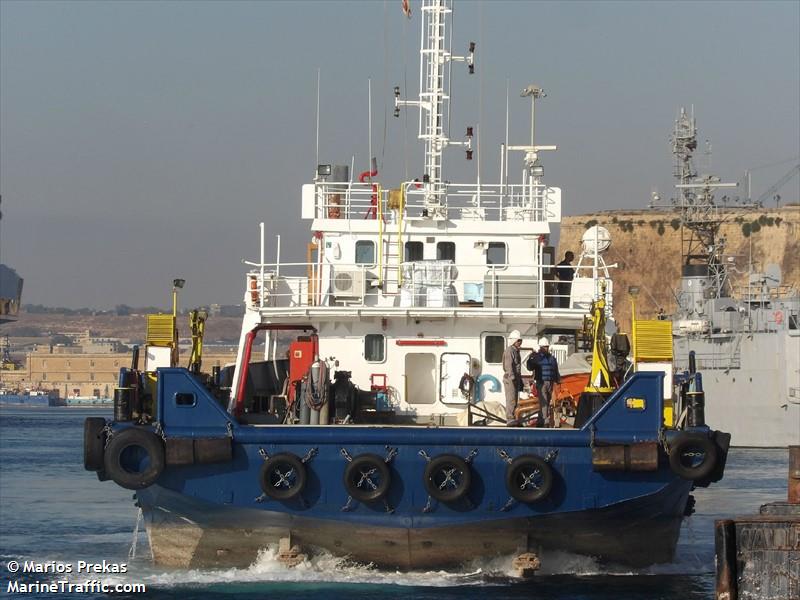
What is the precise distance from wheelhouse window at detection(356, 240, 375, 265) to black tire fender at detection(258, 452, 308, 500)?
486 cm

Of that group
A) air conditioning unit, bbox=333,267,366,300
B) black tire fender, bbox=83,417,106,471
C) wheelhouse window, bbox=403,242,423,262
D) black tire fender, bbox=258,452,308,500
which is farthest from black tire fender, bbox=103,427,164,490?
wheelhouse window, bbox=403,242,423,262

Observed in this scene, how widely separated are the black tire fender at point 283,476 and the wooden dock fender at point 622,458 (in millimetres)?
3387

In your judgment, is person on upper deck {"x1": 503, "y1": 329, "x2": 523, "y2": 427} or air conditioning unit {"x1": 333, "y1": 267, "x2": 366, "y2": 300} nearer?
person on upper deck {"x1": 503, "y1": 329, "x2": 523, "y2": 427}

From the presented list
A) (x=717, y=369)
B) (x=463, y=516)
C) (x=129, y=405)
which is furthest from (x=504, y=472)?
(x=717, y=369)

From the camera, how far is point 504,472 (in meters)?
16.5

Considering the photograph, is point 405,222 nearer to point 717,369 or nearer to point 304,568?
point 304,568

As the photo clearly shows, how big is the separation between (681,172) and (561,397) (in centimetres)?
5244

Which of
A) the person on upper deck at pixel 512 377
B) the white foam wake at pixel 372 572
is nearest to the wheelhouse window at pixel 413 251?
the person on upper deck at pixel 512 377

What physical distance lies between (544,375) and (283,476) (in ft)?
11.8

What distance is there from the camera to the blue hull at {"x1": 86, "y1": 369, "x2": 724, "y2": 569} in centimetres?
1655

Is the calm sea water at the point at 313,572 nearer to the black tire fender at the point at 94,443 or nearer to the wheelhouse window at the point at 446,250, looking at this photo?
the black tire fender at the point at 94,443

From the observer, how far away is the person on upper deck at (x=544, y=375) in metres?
17.9

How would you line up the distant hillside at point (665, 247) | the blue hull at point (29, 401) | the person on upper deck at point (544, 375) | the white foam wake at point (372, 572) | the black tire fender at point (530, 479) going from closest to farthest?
the black tire fender at point (530, 479) → the white foam wake at point (372, 572) → the person on upper deck at point (544, 375) → the distant hillside at point (665, 247) → the blue hull at point (29, 401)

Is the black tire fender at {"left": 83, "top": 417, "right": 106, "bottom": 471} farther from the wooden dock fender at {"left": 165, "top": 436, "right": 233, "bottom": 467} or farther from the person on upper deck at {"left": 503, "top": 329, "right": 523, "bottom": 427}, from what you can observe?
the person on upper deck at {"left": 503, "top": 329, "right": 523, "bottom": 427}
